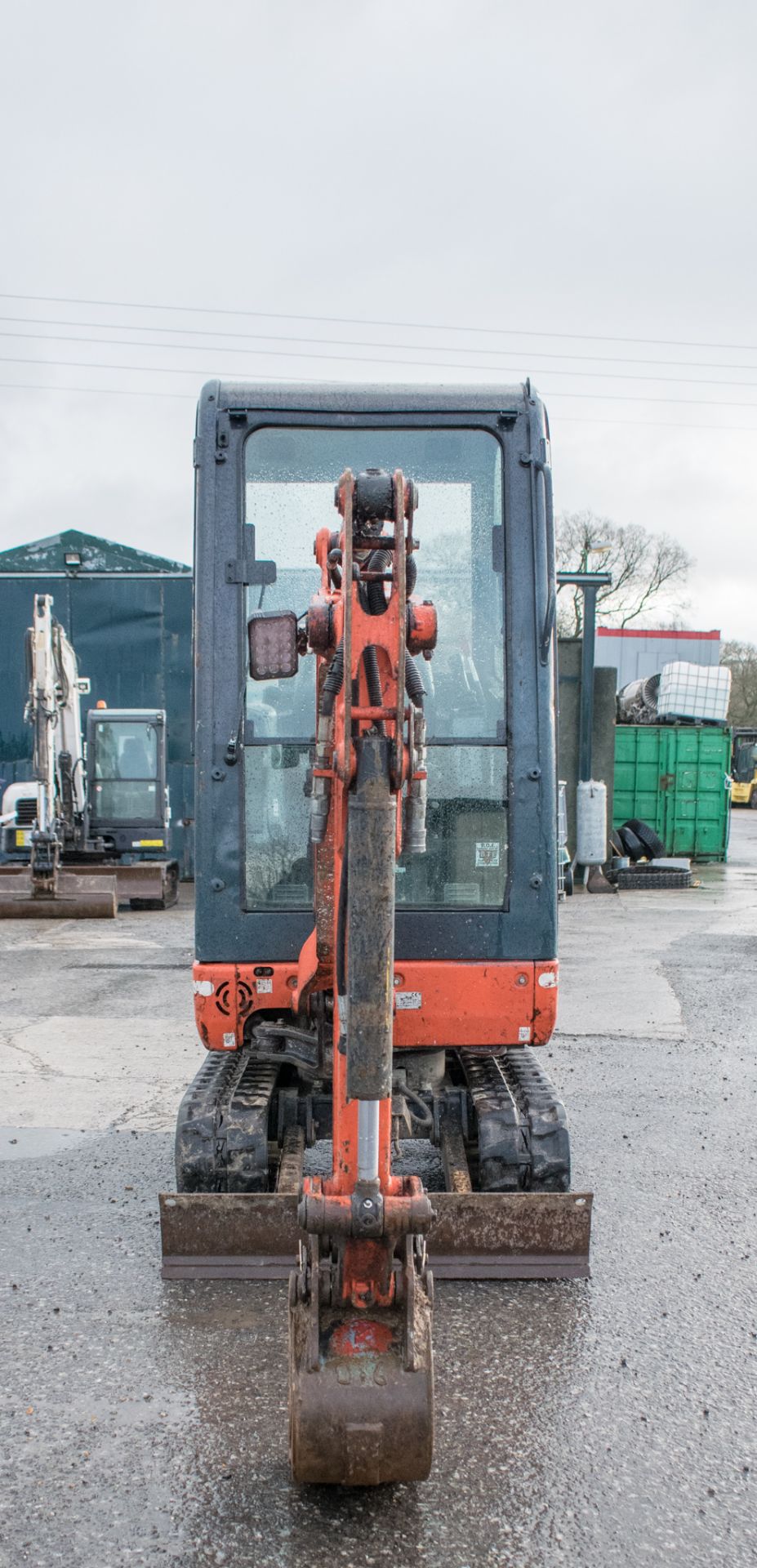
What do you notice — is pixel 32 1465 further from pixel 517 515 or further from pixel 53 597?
pixel 53 597

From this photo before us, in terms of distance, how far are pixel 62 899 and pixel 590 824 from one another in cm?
711

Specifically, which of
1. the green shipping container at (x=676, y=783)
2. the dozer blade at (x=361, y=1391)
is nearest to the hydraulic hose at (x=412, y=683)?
the dozer blade at (x=361, y=1391)

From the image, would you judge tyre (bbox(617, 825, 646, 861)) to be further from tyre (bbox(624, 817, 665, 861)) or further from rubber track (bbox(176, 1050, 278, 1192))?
rubber track (bbox(176, 1050, 278, 1192))

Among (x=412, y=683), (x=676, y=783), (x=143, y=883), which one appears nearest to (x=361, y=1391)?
(x=412, y=683)

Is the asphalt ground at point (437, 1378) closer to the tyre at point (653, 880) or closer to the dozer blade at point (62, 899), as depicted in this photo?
the dozer blade at point (62, 899)

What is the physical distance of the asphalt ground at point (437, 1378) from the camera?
297 cm

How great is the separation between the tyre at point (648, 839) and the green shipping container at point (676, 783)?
1.51m

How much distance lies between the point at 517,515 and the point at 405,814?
5.29 ft

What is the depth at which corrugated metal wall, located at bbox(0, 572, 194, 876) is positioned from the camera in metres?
20.0

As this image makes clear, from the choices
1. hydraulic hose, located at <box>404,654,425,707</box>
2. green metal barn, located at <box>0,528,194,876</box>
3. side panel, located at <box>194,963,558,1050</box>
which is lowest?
side panel, located at <box>194,963,558,1050</box>

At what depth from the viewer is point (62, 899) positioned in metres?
14.7

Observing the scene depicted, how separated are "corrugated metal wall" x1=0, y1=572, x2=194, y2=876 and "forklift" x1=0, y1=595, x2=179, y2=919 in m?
2.37

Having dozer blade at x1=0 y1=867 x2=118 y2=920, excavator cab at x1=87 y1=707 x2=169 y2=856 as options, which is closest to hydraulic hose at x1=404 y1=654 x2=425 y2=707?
dozer blade at x1=0 y1=867 x2=118 y2=920

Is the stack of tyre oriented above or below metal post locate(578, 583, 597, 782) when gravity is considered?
below
